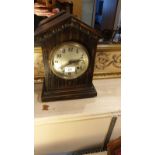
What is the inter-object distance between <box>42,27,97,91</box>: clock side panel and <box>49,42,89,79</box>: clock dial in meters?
0.01

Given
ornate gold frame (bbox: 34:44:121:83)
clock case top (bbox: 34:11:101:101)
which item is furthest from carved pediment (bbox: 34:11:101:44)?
ornate gold frame (bbox: 34:44:121:83)

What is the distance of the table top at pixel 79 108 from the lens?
0.68 m

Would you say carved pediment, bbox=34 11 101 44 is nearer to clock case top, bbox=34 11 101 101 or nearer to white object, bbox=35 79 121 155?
clock case top, bbox=34 11 101 101

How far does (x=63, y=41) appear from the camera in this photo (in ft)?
2.17

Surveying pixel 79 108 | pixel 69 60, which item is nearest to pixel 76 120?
pixel 79 108

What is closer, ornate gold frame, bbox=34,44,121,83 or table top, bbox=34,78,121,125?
table top, bbox=34,78,121,125

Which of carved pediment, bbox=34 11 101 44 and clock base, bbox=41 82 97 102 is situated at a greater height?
carved pediment, bbox=34 11 101 44

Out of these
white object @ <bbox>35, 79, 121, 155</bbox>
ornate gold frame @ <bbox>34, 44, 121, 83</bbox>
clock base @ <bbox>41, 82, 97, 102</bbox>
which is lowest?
white object @ <bbox>35, 79, 121, 155</bbox>

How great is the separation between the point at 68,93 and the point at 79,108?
0.22 feet

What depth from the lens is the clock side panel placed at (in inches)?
25.6

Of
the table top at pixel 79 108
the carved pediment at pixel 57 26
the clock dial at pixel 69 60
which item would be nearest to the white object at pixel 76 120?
the table top at pixel 79 108

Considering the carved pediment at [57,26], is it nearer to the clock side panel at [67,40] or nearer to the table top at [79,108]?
the clock side panel at [67,40]

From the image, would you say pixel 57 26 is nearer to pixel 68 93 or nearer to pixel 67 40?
pixel 67 40
